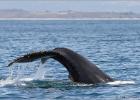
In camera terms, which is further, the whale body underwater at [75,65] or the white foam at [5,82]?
the white foam at [5,82]

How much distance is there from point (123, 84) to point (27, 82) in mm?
3555

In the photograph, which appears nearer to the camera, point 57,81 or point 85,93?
point 85,93

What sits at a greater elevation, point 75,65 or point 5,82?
point 75,65

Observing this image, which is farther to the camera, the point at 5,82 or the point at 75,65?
the point at 5,82

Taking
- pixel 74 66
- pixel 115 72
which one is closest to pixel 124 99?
pixel 74 66

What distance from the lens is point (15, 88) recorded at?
21375 mm

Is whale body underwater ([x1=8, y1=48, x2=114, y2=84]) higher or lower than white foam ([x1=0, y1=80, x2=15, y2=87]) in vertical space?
higher

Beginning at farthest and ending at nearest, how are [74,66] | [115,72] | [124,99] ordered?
1. [115,72]
2. [74,66]
3. [124,99]

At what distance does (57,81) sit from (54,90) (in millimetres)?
3004

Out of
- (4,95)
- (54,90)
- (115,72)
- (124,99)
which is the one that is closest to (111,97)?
(124,99)

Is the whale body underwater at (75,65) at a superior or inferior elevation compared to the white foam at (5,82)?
superior

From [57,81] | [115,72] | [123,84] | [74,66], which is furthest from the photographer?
[115,72]

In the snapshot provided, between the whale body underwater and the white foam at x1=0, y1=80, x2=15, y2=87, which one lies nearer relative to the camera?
the whale body underwater

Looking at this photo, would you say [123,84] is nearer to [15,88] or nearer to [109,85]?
[109,85]
